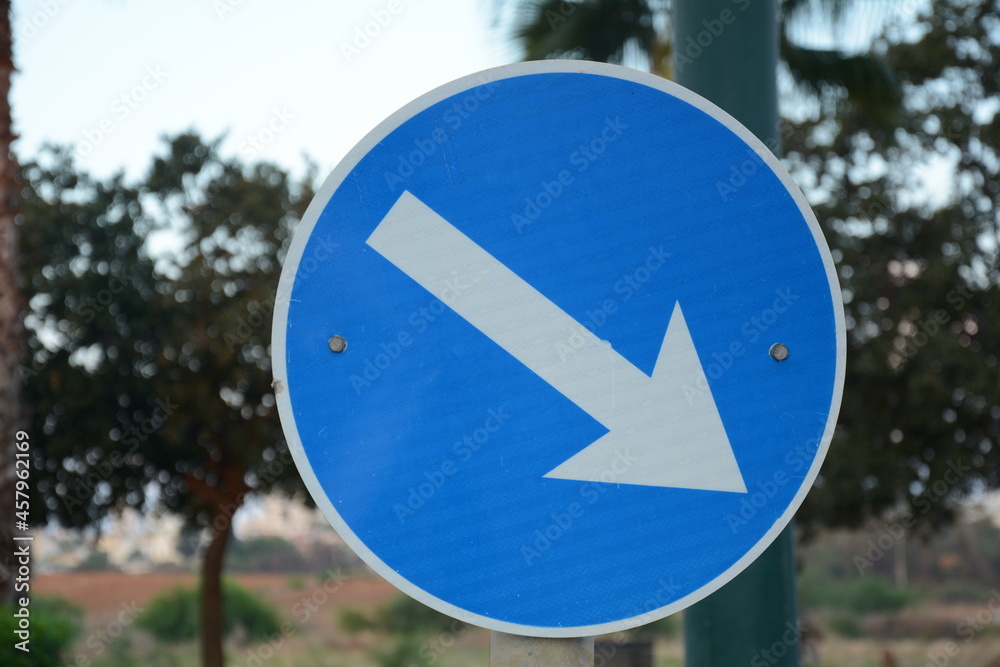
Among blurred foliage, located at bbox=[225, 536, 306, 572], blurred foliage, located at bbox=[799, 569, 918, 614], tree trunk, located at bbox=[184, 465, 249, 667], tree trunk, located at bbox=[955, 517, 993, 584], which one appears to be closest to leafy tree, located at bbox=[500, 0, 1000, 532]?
tree trunk, located at bbox=[184, 465, 249, 667]

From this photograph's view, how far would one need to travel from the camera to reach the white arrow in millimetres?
1075

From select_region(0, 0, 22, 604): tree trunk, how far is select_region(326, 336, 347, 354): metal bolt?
7.87 meters

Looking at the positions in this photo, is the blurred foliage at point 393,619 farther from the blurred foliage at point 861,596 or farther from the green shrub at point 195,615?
the blurred foliage at point 861,596

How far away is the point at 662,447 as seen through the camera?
3.53ft

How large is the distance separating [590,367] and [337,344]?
288 mm

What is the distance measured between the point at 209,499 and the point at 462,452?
1404 cm

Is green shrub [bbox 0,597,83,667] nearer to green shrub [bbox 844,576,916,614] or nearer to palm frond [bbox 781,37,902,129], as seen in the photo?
palm frond [bbox 781,37,902,129]

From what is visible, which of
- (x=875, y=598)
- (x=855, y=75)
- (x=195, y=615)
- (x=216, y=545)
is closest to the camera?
(x=855, y=75)

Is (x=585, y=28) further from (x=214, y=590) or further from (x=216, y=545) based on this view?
(x=214, y=590)

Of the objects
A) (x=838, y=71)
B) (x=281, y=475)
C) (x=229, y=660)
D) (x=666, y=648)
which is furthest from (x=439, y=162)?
(x=666, y=648)

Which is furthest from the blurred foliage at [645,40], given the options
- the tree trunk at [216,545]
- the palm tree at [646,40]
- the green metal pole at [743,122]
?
the green metal pole at [743,122]

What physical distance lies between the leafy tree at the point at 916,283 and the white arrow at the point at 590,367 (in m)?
10.9

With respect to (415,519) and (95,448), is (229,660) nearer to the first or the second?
(95,448)

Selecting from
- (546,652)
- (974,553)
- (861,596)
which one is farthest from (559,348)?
(974,553)
